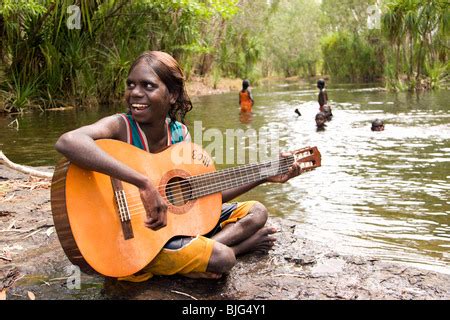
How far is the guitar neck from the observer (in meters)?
2.81

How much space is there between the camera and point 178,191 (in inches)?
109

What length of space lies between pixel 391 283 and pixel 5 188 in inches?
150

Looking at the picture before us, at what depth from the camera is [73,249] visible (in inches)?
90.6

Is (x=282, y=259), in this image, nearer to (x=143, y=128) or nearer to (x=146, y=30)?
(x=143, y=128)

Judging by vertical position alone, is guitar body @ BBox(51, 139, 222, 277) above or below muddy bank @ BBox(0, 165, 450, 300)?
above

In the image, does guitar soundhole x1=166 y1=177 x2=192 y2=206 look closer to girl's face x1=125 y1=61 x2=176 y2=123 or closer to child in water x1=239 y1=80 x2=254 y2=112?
girl's face x1=125 y1=61 x2=176 y2=123

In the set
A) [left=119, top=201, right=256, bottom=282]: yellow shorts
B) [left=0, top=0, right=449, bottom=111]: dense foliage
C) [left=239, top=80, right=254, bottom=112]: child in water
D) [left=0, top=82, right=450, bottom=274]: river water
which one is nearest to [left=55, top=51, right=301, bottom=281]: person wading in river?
[left=119, top=201, right=256, bottom=282]: yellow shorts

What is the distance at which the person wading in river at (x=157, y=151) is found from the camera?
2.38 m

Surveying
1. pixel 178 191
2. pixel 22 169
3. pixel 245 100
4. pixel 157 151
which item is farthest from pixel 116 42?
pixel 178 191

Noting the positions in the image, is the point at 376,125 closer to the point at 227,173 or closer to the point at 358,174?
the point at 358,174

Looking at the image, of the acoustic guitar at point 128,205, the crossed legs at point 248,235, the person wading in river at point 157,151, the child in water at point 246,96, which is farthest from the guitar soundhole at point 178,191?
the child in water at point 246,96

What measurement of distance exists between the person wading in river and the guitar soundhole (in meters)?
0.21

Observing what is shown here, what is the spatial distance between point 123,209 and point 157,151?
520mm
